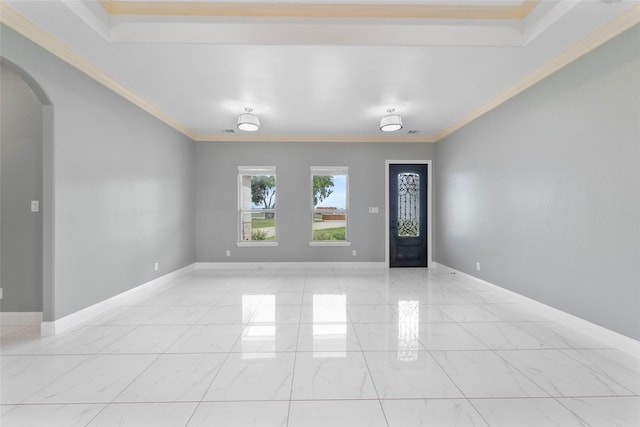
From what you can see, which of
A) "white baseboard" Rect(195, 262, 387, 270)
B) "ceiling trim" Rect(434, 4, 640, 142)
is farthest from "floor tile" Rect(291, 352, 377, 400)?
"white baseboard" Rect(195, 262, 387, 270)

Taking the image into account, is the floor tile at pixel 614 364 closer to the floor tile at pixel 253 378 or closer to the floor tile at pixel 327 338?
the floor tile at pixel 327 338

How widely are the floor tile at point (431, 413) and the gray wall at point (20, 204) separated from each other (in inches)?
145

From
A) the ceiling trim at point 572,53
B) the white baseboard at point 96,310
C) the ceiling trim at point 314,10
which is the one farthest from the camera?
the white baseboard at point 96,310

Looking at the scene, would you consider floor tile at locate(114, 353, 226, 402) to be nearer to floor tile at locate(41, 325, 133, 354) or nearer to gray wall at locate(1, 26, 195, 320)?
floor tile at locate(41, 325, 133, 354)

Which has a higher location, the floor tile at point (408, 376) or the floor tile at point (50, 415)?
the floor tile at point (408, 376)

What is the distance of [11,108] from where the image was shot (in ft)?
10.4

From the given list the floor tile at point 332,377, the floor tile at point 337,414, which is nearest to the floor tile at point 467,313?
the floor tile at point 332,377

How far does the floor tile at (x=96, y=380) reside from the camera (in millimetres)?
1899

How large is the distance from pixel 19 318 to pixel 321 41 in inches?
166

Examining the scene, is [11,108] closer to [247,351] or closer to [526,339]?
[247,351]

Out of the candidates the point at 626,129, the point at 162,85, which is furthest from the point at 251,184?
the point at 626,129

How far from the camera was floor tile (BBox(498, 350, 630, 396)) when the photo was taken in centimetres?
196

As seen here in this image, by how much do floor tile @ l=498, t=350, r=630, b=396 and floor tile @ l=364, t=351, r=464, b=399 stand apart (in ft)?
2.10

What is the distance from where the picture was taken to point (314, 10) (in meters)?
2.79
